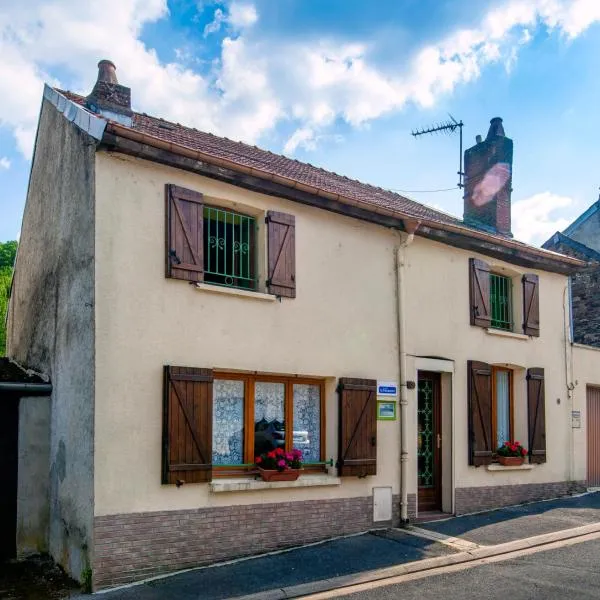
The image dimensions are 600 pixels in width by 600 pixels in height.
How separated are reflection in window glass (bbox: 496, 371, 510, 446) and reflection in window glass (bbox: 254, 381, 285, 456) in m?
5.03

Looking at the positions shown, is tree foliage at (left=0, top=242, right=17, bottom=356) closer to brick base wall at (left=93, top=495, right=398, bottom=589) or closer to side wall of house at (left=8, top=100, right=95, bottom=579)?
side wall of house at (left=8, top=100, right=95, bottom=579)

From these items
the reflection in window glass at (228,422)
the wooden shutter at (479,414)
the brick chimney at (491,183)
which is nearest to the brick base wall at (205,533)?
the reflection in window glass at (228,422)

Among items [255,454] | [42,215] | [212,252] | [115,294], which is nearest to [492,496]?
[255,454]

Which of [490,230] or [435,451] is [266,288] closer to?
[435,451]

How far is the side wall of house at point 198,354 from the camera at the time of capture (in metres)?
7.87

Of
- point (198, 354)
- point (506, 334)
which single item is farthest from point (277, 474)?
point (506, 334)

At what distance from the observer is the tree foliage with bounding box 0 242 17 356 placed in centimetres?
2842

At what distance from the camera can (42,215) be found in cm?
1155

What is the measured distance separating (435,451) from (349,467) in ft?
7.82

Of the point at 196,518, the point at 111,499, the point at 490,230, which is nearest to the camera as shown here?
the point at 111,499

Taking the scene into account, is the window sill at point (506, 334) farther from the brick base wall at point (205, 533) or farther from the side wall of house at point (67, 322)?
the side wall of house at point (67, 322)

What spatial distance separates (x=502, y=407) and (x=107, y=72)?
8928 mm

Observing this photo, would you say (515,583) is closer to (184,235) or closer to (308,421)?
(308,421)

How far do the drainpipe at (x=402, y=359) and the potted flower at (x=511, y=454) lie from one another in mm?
2639
